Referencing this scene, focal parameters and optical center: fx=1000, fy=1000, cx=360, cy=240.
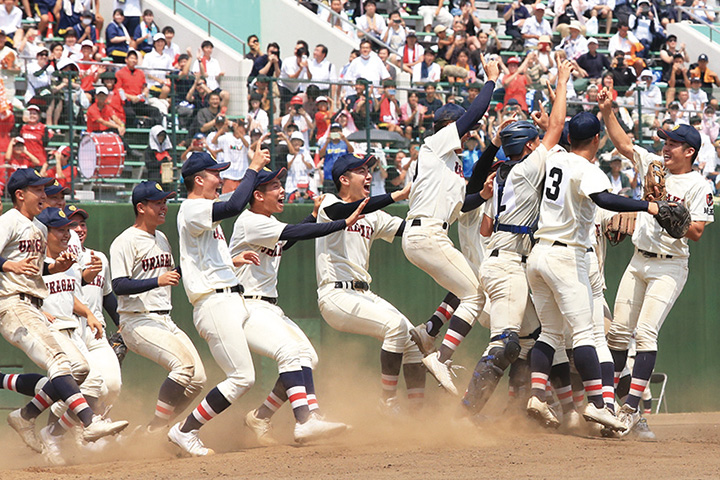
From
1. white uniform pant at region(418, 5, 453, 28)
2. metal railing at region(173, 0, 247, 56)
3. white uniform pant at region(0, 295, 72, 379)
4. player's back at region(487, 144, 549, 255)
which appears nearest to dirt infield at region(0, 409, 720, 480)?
white uniform pant at region(0, 295, 72, 379)

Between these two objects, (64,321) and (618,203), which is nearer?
(618,203)

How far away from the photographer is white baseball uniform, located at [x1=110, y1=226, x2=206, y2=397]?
791 cm

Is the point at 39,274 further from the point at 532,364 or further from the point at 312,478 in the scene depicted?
the point at 532,364

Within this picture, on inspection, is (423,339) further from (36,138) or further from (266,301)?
(36,138)

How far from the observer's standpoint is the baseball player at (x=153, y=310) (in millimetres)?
7875

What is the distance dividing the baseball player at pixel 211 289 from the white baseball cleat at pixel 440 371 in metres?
1.41

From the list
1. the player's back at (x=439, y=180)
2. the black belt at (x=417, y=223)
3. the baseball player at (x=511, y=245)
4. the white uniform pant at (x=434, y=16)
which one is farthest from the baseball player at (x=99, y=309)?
the white uniform pant at (x=434, y=16)

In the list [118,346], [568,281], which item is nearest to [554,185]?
[568,281]

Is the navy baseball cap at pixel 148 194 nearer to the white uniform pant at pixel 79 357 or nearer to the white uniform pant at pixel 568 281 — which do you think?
the white uniform pant at pixel 79 357

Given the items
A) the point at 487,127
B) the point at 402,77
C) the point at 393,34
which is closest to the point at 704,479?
the point at 487,127

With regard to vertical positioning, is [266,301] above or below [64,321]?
above

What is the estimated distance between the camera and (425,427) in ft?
25.9

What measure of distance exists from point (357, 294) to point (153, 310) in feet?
5.53

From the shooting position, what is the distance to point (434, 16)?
1828 centimetres
